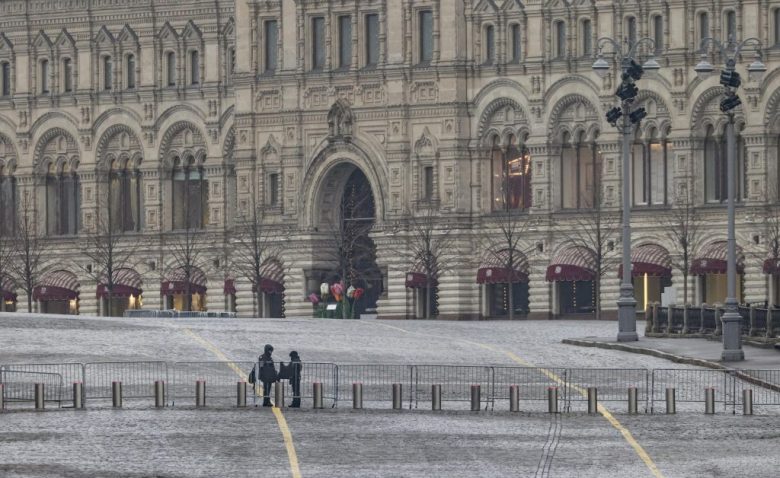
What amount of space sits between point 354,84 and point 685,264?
60.1 feet

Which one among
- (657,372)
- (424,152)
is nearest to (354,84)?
(424,152)

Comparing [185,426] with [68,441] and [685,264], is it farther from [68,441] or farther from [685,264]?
[685,264]

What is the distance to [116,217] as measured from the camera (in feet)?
440

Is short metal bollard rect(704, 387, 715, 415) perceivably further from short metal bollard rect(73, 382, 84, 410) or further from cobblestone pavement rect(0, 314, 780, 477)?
short metal bollard rect(73, 382, 84, 410)

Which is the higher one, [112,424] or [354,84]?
[354,84]

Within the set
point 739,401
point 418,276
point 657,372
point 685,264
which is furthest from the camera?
point 418,276

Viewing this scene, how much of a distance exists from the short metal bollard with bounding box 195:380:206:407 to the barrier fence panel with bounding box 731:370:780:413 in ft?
36.6

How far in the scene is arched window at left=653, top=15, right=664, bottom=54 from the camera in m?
116

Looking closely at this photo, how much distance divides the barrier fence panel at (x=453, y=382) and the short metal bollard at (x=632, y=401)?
315 cm

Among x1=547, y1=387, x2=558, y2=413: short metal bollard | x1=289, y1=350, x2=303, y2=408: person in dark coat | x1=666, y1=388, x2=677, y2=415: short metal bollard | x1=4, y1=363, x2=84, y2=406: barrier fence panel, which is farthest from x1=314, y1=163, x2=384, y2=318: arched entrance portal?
x1=666, y1=388, x2=677, y2=415: short metal bollard

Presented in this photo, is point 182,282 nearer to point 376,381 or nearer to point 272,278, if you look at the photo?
point 272,278

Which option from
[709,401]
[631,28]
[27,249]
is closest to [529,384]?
[709,401]

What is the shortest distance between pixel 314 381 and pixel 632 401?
7.80m

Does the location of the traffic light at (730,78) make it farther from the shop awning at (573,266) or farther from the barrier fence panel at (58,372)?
the shop awning at (573,266)
